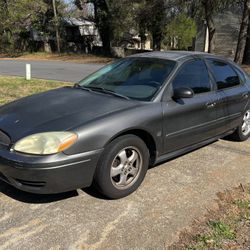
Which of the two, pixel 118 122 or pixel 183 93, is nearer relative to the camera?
pixel 118 122

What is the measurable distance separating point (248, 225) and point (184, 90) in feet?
5.46

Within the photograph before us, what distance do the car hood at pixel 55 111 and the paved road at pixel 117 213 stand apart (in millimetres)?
750

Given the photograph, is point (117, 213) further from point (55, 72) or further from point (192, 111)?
point (55, 72)

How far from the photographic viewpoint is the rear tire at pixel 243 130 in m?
6.02

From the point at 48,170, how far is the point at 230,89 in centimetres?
321

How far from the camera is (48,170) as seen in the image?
341 centimetres

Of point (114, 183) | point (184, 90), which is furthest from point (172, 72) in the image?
point (114, 183)

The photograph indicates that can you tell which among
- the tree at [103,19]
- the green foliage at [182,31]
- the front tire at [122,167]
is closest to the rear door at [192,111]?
the front tire at [122,167]

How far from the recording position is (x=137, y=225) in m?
3.50

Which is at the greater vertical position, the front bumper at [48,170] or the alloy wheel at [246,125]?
the front bumper at [48,170]

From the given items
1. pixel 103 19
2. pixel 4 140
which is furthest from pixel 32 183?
pixel 103 19

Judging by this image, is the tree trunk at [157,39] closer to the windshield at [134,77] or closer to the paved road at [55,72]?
the paved road at [55,72]

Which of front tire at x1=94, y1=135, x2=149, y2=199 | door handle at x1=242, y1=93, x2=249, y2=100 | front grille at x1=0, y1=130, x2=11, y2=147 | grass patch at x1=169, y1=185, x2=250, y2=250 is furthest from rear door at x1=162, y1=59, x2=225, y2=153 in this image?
front grille at x1=0, y1=130, x2=11, y2=147

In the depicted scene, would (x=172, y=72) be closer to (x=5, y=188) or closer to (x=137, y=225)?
(x=137, y=225)
